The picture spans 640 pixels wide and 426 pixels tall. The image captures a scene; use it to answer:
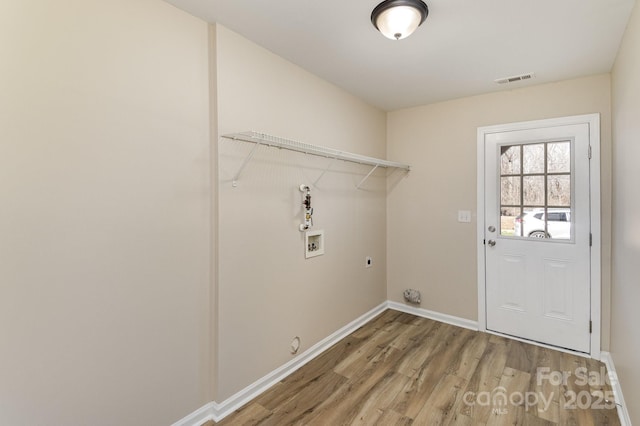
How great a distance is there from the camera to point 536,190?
9.25 feet

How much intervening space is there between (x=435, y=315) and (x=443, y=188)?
1.39 m

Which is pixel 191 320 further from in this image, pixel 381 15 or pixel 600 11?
pixel 600 11

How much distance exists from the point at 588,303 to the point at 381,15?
9.27ft

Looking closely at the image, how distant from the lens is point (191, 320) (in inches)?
72.5

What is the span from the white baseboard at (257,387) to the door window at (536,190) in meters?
1.90

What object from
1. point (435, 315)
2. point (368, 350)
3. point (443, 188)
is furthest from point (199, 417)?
point (443, 188)

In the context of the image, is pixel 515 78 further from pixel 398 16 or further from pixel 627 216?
pixel 398 16

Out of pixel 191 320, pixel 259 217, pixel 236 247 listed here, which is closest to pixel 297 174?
pixel 259 217

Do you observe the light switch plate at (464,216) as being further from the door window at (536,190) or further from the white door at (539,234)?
the door window at (536,190)

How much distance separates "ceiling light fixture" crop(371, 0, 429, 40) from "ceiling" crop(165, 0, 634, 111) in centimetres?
6

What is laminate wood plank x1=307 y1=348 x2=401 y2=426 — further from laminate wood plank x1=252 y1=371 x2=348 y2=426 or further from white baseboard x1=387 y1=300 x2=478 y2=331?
white baseboard x1=387 y1=300 x2=478 y2=331

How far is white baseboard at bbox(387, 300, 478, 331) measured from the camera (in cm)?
322

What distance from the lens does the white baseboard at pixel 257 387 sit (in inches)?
74.0

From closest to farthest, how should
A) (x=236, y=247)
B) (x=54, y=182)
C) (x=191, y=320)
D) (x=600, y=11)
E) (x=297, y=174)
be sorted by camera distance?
1. (x=54, y=182)
2. (x=600, y=11)
3. (x=191, y=320)
4. (x=236, y=247)
5. (x=297, y=174)
